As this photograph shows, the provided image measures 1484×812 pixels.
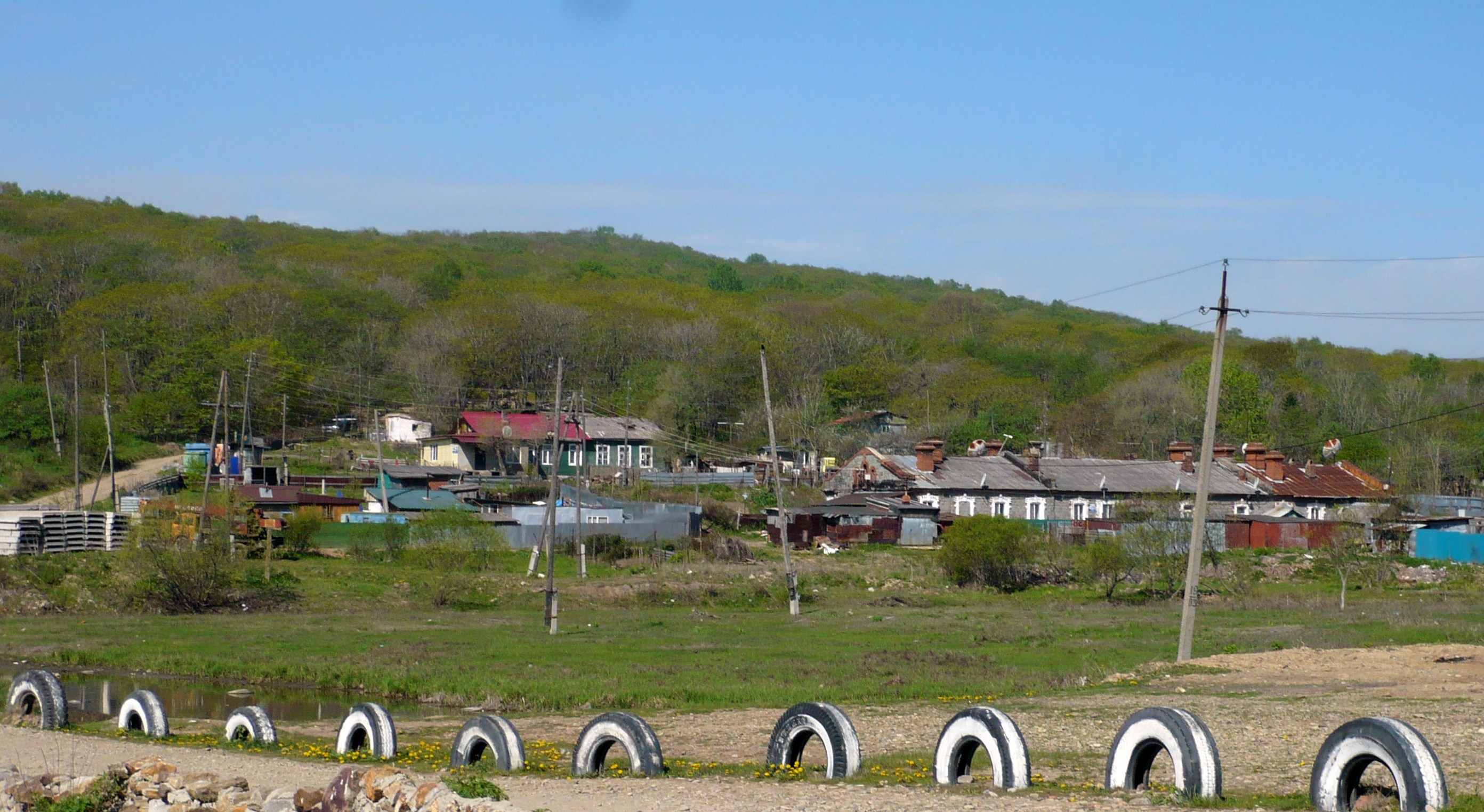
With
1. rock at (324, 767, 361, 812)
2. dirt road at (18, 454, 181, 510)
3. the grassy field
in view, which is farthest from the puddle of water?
dirt road at (18, 454, 181, 510)

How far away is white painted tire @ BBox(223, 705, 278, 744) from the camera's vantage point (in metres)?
18.3

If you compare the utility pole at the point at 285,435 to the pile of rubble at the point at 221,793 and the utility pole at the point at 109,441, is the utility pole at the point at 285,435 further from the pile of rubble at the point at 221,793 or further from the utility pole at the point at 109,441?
the pile of rubble at the point at 221,793

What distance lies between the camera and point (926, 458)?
74812 millimetres

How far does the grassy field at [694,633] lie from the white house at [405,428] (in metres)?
44.3

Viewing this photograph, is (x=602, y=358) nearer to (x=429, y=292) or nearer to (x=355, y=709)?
(x=429, y=292)

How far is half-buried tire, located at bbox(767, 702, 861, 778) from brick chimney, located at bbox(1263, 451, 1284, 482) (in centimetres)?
6994

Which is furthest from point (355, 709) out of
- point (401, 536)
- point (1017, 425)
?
point (1017, 425)

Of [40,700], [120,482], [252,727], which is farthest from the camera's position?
[120,482]

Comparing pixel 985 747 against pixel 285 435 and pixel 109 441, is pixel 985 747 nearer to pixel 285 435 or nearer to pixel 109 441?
pixel 109 441

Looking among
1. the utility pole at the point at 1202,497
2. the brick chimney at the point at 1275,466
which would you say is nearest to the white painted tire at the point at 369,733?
the utility pole at the point at 1202,497

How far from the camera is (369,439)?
97.8m

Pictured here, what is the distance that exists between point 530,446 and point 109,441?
32.7 meters

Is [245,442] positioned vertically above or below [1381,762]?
above

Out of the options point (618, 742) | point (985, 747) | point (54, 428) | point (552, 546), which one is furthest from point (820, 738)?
point (54, 428)
